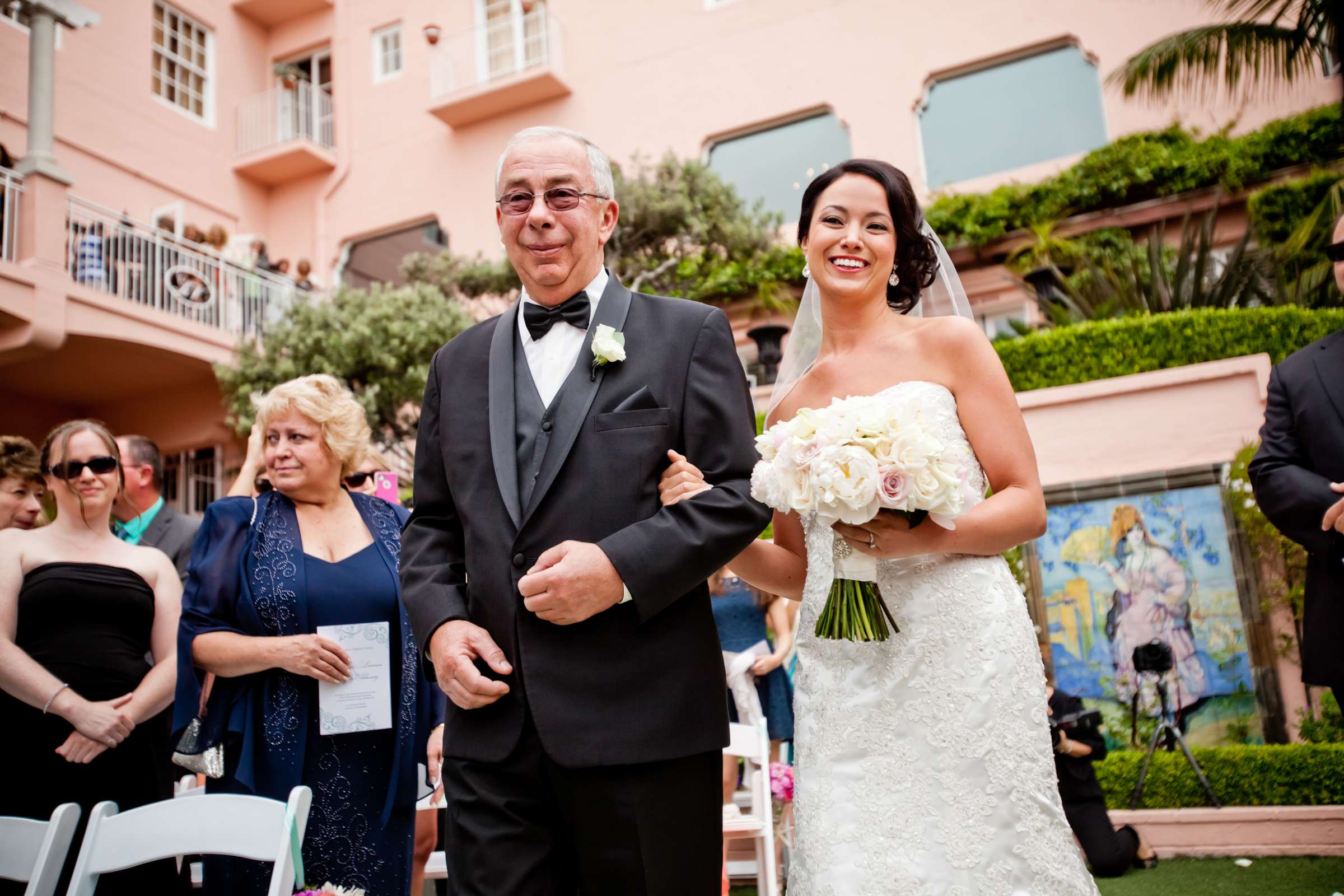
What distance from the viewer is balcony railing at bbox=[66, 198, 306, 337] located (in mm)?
13125

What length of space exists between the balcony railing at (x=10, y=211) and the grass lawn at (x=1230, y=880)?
11.2 meters

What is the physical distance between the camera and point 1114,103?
12.8 metres

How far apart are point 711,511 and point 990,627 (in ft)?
2.48

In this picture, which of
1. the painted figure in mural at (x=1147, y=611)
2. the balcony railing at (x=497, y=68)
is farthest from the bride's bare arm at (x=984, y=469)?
the balcony railing at (x=497, y=68)

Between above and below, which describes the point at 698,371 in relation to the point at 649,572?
above

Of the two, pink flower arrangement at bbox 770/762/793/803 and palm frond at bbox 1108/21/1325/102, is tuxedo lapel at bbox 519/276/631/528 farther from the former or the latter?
palm frond at bbox 1108/21/1325/102

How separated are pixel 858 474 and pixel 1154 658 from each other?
619cm

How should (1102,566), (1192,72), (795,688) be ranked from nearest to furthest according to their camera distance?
(795,688), (1102,566), (1192,72)

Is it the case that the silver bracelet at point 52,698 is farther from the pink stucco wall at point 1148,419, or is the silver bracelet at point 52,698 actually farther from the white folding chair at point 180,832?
the pink stucco wall at point 1148,419

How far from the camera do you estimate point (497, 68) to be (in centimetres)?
1720

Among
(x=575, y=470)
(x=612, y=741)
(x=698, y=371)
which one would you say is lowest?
(x=612, y=741)

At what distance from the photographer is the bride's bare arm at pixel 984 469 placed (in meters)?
2.33

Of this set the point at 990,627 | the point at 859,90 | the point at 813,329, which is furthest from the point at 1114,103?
the point at 990,627

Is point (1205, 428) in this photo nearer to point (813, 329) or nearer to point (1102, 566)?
point (1102, 566)
